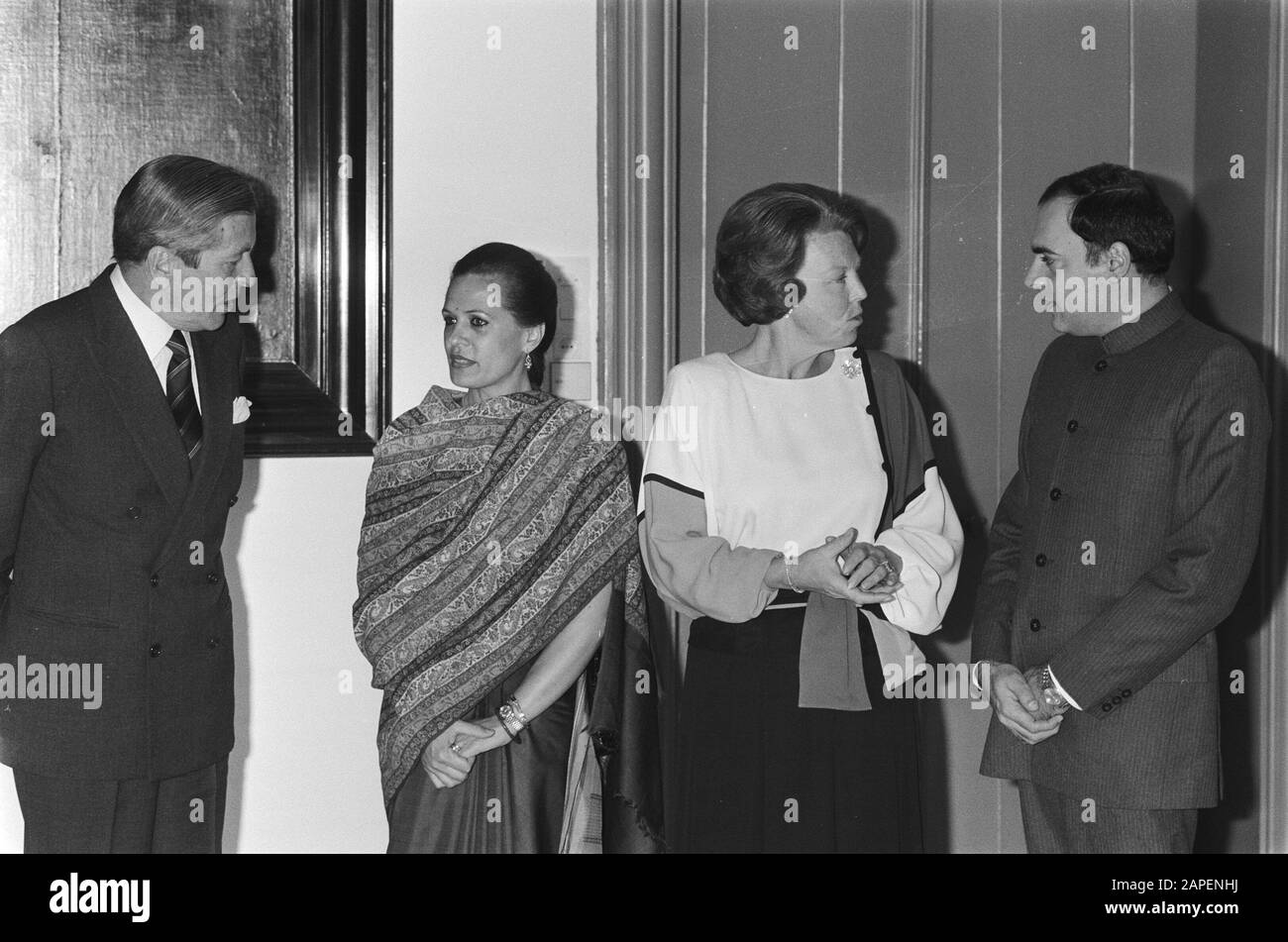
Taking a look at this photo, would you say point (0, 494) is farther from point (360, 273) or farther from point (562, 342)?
point (562, 342)

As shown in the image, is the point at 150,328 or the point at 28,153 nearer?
the point at 150,328

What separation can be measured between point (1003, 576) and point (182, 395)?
1303 mm

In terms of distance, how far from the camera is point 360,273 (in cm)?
242

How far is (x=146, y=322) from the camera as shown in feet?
6.41

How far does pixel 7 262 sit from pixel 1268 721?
8.11 feet

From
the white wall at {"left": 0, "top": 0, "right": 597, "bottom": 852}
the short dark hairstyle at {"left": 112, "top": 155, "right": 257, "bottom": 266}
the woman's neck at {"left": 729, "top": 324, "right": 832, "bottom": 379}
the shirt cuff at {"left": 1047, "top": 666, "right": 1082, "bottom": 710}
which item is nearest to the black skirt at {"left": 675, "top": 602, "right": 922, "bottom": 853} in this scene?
the shirt cuff at {"left": 1047, "top": 666, "right": 1082, "bottom": 710}

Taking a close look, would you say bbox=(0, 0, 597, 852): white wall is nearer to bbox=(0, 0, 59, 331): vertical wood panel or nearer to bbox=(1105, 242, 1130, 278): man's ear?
bbox=(0, 0, 59, 331): vertical wood panel

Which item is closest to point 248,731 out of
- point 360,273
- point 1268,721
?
point 360,273

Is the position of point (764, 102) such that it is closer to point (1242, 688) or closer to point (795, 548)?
point (795, 548)

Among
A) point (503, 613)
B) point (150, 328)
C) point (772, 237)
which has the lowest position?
point (503, 613)

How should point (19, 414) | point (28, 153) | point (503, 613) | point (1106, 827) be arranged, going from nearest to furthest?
point (19, 414), point (1106, 827), point (503, 613), point (28, 153)

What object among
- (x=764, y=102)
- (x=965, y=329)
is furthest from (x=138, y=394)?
(x=965, y=329)

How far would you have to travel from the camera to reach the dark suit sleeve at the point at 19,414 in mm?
1824

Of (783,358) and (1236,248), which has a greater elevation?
(1236,248)
